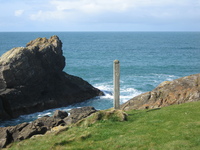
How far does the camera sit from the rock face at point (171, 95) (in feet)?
83.9

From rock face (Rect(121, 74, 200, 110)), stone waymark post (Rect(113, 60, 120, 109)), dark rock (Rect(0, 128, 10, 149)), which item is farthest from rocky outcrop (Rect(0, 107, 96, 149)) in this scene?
rock face (Rect(121, 74, 200, 110))

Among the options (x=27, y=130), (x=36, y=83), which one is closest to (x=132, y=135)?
(x=27, y=130)

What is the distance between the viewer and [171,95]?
1036 inches

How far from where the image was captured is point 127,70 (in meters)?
75.9

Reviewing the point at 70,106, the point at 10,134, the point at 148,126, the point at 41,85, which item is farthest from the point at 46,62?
the point at 148,126

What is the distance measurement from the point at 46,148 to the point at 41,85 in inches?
1262

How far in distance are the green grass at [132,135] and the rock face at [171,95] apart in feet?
20.0

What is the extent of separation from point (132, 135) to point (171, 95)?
12.0 m

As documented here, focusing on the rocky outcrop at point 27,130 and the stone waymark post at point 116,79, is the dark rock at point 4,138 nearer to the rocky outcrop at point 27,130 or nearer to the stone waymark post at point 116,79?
the rocky outcrop at point 27,130

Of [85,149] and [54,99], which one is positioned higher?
[85,149]

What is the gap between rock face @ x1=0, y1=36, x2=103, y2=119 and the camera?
40.7m

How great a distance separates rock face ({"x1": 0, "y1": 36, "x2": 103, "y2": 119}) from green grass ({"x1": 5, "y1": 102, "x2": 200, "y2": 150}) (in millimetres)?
23754

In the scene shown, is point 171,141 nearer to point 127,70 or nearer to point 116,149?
point 116,149

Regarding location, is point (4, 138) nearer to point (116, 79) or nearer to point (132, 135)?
point (132, 135)
